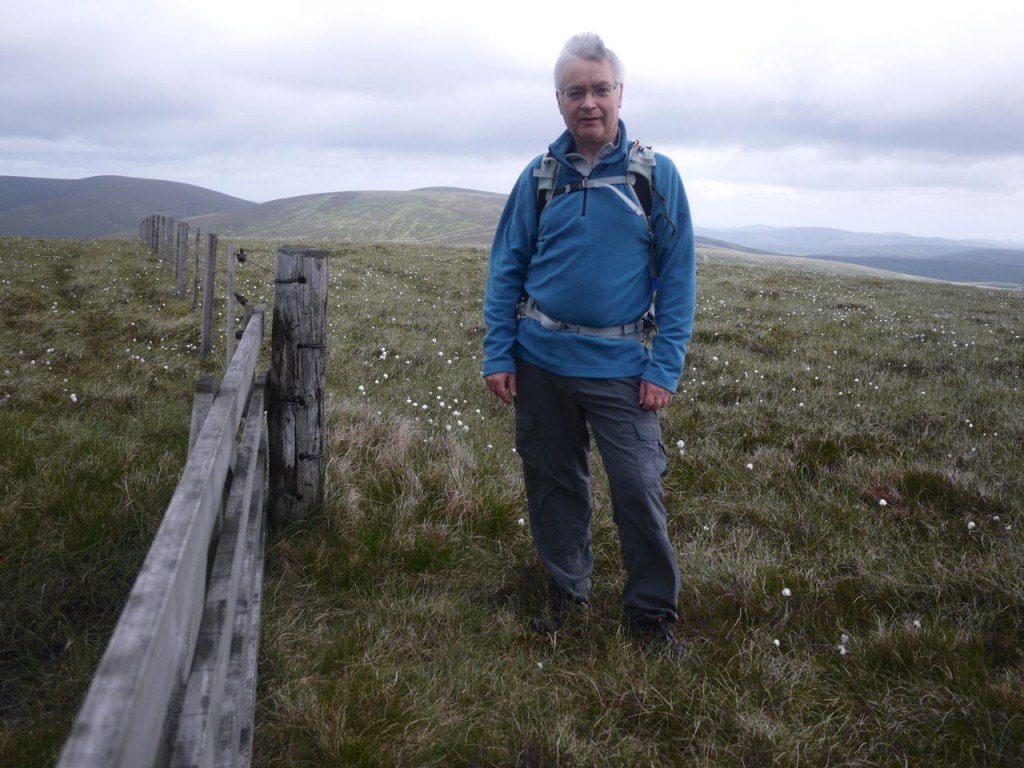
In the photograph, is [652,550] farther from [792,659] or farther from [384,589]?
[384,589]

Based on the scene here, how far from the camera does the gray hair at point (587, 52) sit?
11.6 feet

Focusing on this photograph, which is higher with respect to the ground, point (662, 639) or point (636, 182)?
point (636, 182)

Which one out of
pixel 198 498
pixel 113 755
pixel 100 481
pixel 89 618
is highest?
pixel 198 498

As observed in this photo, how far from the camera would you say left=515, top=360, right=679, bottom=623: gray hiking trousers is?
12.4ft

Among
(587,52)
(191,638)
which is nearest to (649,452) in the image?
(587,52)

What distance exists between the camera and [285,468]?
4.64 meters

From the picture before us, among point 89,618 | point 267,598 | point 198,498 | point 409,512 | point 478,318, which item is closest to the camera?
point 198,498

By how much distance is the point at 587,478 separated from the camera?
4195mm

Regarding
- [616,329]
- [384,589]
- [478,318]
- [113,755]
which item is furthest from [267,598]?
[478,318]

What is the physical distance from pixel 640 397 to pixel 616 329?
1.24ft

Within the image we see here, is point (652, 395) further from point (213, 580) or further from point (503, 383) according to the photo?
point (213, 580)

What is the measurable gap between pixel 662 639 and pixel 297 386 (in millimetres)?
2615

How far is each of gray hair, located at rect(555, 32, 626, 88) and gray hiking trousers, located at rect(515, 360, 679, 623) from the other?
1545 mm

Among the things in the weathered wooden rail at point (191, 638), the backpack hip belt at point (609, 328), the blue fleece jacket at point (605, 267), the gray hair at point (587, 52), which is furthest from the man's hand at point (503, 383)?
the gray hair at point (587, 52)
